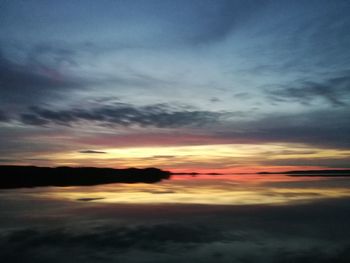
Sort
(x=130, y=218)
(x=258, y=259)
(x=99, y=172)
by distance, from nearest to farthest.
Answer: (x=258, y=259)
(x=130, y=218)
(x=99, y=172)

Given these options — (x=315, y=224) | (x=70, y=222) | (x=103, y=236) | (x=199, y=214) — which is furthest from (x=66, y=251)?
(x=315, y=224)

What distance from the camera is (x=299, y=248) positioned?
9773 mm

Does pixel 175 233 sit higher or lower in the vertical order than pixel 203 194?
lower

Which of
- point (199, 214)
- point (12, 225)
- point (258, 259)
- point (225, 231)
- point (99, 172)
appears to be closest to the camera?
point (258, 259)

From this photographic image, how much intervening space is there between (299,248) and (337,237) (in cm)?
216

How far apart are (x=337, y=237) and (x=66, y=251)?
8.51m

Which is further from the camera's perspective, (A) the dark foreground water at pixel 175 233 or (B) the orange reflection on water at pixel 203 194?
(B) the orange reflection on water at pixel 203 194

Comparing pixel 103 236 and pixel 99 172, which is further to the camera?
pixel 99 172

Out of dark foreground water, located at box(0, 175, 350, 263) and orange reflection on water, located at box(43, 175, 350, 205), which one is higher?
orange reflection on water, located at box(43, 175, 350, 205)

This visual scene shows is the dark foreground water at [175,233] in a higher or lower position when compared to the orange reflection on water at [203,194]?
lower

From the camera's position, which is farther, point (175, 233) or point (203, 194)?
point (203, 194)

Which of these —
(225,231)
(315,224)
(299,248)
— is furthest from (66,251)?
(315,224)

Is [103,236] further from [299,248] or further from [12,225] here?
[299,248]

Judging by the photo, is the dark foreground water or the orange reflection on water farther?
the orange reflection on water
